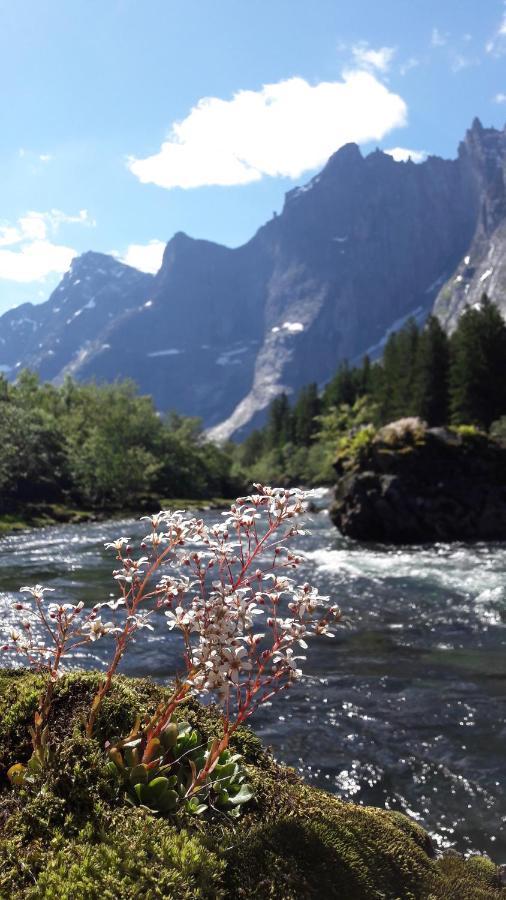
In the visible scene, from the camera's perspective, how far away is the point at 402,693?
9844 millimetres

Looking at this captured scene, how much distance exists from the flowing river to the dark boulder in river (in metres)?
8.36

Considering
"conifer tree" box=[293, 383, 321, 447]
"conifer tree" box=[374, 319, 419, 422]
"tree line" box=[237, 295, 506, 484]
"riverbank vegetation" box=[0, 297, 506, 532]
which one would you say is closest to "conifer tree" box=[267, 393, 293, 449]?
"tree line" box=[237, 295, 506, 484]

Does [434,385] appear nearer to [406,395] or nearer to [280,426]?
[406,395]

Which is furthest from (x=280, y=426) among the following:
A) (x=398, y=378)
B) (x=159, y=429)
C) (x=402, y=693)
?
(x=402, y=693)

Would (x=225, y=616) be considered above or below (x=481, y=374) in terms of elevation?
below

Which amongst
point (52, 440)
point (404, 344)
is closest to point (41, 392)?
point (52, 440)

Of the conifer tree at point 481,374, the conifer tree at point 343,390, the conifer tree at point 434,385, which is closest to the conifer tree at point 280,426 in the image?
the conifer tree at point 343,390

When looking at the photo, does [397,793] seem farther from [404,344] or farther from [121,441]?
[404,344]

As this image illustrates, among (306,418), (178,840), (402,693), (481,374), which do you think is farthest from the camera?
(306,418)

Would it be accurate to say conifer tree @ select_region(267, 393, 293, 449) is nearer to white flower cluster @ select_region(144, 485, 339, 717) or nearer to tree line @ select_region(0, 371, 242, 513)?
tree line @ select_region(0, 371, 242, 513)

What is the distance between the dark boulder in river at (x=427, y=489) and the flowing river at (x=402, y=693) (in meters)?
8.36

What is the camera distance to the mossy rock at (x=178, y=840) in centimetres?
287

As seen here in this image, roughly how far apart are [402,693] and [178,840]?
7633mm

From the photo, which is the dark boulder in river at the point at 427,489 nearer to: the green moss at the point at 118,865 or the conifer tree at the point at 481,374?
the green moss at the point at 118,865
